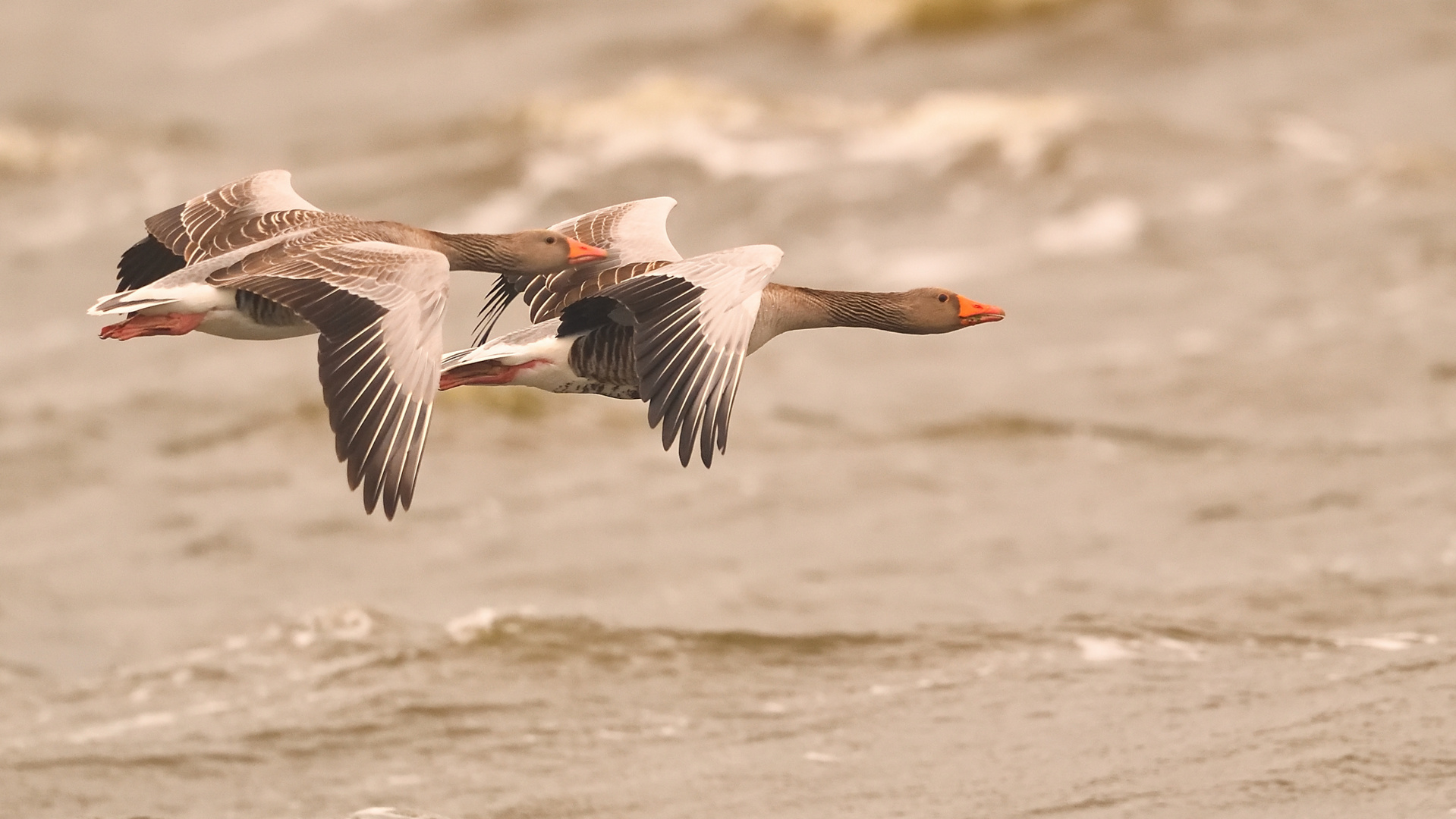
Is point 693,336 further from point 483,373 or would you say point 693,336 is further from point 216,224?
point 216,224

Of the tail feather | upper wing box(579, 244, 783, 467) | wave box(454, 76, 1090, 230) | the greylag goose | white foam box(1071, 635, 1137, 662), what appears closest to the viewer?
the greylag goose

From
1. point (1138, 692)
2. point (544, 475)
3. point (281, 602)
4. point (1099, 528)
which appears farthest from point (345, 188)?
point (1138, 692)

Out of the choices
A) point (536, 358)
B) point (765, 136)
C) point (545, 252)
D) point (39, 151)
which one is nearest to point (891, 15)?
point (765, 136)

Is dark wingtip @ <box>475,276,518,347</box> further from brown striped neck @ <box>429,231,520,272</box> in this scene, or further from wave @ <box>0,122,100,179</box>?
wave @ <box>0,122,100,179</box>

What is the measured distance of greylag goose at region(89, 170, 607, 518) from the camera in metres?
9.13

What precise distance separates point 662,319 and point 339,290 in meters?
1.38

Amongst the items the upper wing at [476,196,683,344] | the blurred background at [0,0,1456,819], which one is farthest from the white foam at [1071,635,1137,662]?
the upper wing at [476,196,683,344]

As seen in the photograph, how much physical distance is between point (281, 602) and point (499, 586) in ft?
5.67

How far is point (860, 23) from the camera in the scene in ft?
107

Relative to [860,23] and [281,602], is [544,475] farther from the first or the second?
[860,23]

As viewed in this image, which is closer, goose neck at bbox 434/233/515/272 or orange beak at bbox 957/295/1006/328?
goose neck at bbox 434/233/515/272

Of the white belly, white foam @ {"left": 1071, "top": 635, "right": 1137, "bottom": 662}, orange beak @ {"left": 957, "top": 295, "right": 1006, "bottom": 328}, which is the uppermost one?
the white belly

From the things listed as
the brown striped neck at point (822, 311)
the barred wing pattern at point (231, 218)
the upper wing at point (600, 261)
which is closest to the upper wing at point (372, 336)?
the barred wing pattern at point (231, 218)

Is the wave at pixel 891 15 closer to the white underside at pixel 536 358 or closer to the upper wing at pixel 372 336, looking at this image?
the white underside at pixel 536 358
